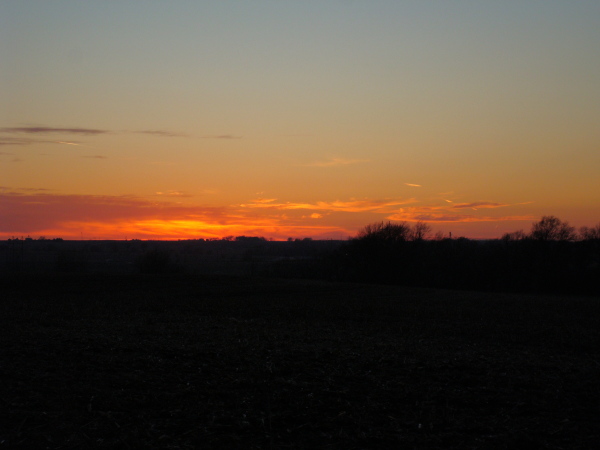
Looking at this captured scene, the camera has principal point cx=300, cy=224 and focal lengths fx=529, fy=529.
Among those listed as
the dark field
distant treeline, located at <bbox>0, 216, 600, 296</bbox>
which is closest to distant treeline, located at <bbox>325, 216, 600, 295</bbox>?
distant treeline, located at <bbox>0, 216, 600, 296</bbox>

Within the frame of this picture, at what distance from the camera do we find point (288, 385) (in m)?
10.2

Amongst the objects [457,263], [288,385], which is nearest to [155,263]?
[457,263]

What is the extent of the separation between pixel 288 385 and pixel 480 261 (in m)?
63.2

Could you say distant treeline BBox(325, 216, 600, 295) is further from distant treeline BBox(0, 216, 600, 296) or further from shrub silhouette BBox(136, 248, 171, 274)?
shrub silhouette BBox(136, 248, 171, 274)

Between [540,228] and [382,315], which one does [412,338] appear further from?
[540,228]

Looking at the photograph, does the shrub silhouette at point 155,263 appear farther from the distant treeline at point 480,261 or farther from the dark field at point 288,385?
the dark field at point 288,385

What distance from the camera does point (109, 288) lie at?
41219 millimetres

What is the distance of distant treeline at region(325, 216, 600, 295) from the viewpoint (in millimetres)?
63812

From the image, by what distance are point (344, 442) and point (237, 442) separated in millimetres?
1485

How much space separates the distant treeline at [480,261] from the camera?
63812mm

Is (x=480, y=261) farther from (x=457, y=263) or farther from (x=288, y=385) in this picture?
(x=288, y=385)

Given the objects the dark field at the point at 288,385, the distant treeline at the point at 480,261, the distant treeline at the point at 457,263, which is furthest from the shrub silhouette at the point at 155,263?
the dark field at the point at 288,385

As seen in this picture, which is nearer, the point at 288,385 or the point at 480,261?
A: the point at 288,385

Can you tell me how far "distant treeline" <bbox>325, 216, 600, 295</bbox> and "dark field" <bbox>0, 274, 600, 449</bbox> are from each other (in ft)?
152
